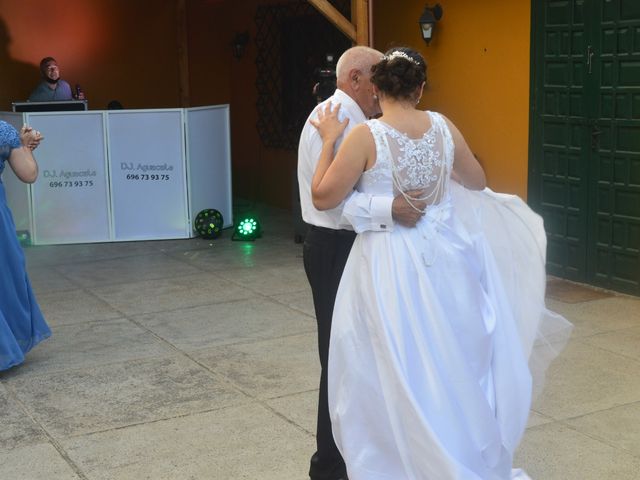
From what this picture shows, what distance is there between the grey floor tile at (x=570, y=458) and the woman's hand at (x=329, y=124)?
5.33 feet

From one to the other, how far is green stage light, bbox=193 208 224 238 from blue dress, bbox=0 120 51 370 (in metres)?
4.10

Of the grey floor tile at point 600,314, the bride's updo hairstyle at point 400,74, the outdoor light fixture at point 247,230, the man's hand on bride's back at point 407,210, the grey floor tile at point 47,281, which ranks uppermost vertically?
the bride's updo hairstyle at point 400,74

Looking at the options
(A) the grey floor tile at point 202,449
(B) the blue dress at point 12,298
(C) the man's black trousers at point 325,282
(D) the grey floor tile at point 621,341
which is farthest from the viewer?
(D) the grey floor tile at point 621,341

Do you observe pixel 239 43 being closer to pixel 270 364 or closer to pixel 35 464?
pixel 270 364

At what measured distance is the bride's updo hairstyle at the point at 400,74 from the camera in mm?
3490

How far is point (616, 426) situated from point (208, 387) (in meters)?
2.09

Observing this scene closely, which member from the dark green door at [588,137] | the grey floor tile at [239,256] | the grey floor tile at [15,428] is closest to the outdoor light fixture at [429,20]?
the dark green door at [588,137]

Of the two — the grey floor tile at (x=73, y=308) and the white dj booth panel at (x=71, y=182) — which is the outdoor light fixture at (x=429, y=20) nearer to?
the white dj booth panel at (x=71, y=182)

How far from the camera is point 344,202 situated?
3.54 m

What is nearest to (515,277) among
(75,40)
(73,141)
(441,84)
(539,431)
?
(539,431)

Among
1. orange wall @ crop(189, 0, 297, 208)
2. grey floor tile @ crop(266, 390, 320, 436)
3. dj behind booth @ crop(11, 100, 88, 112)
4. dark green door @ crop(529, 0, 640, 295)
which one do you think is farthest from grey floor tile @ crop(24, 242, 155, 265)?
grey floor tile @ crop(266, 390, 320, 436)

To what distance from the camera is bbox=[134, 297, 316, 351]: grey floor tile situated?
6328 millimetres

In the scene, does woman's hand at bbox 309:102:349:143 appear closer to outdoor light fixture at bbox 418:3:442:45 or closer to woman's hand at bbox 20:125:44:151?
woman's hand at bbox 20:125:44:151

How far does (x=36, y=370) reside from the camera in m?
5.74
